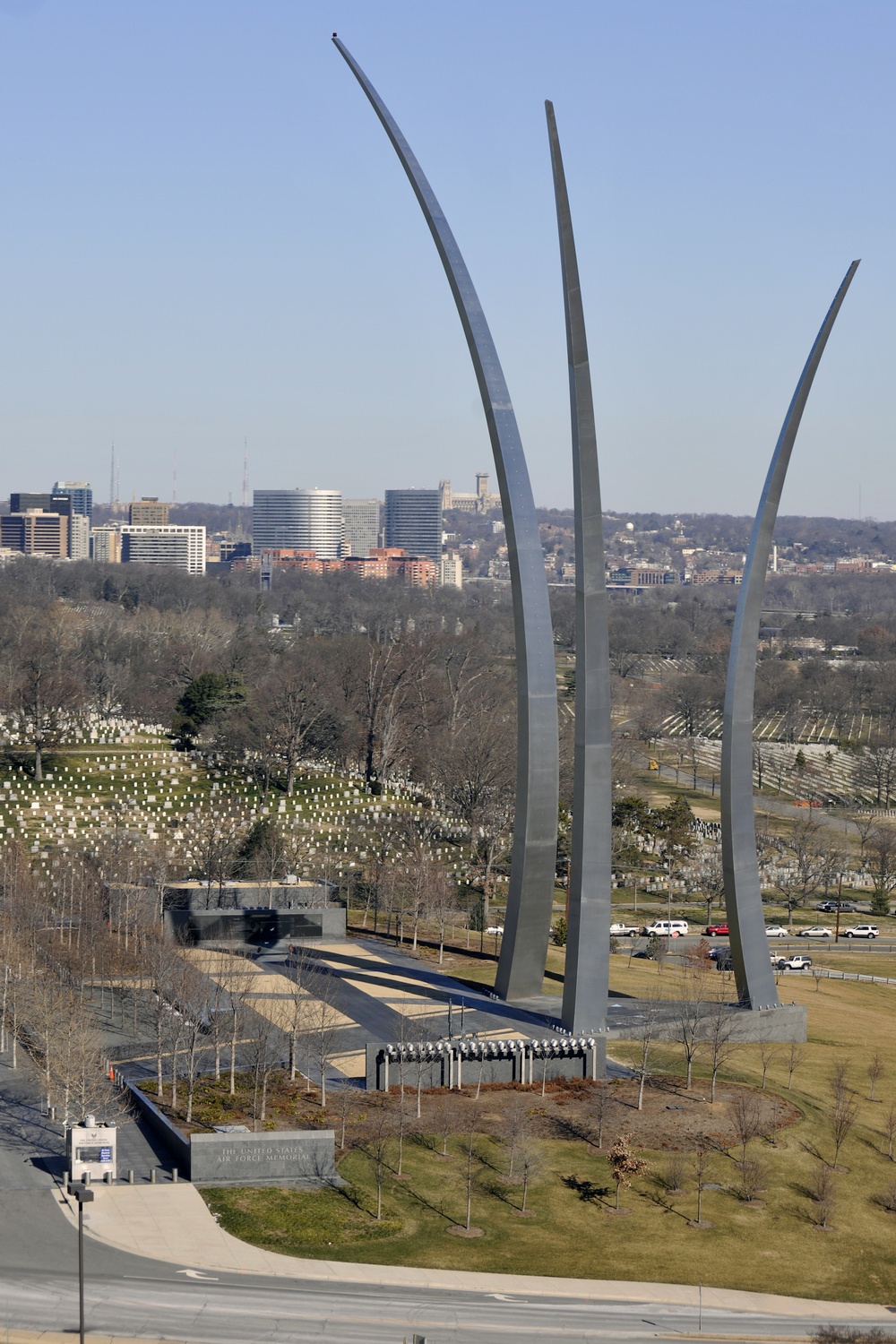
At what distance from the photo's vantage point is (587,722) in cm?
3609

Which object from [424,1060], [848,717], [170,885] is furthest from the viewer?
[848,717]

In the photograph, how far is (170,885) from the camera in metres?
54.2

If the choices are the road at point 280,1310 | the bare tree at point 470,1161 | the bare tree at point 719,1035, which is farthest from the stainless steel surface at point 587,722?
the road at point 280,1310

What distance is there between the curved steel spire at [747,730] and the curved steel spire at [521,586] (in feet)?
15.0

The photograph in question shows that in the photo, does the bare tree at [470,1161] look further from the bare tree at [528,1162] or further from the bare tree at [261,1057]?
the bare tree at [261,1057]

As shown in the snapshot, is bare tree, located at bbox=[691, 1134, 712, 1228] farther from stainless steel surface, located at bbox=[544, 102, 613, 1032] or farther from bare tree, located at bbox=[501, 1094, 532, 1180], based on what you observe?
stainless steel surface, located at bbox=[544, 102, 613, 1032]

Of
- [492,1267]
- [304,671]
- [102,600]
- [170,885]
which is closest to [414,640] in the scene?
[304,671]

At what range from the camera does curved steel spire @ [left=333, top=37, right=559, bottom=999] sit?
37031 millimetres

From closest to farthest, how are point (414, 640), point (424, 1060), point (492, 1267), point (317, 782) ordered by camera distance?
point (492, 1267), point (424, 1060), point (317, 782), point (414, 640)

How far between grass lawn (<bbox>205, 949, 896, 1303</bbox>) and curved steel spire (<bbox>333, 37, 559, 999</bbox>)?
5298 mm

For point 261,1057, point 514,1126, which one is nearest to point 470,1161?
point 514,1126

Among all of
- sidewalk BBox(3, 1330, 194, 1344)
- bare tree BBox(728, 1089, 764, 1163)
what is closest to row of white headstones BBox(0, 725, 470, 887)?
bare tree BBox(728, 1089, 764, 1163)

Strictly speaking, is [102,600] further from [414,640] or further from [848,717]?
[848,717]

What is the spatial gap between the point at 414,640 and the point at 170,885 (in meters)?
60.7
